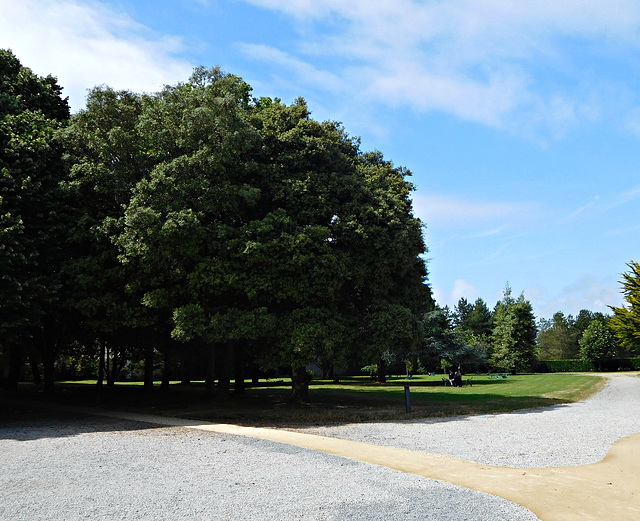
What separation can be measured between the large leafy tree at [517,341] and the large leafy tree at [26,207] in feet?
139

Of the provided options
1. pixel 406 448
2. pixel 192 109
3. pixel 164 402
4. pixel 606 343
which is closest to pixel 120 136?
pixel 192 109

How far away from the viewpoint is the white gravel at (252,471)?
607 centimetres

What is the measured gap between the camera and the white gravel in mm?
6066

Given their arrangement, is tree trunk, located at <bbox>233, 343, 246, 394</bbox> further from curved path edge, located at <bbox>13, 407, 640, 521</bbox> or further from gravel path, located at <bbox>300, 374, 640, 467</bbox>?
curved path edge, located at <bbox>13, 407, 640, 521</bbox>

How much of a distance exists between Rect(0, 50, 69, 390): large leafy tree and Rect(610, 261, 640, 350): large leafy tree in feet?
146

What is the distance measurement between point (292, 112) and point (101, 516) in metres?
16.3

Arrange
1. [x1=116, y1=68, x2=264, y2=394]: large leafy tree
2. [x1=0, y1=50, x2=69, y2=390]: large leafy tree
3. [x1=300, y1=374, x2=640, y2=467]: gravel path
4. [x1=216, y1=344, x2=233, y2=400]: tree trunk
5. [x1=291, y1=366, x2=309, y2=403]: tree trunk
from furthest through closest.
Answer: [x1=216, y1=344, x2=233, y2=400]: tree trunk < [x1=291, y1=366, x2=309, y2=403]: tree trunk < [x1=116, y1=68, x2=264, y2=394]: large leafy tree < [x1=0, y1=50, x2=69, y2=390]: large leafy tree < [x1=300, y1=374, x2=640, y2=467]: gravel path

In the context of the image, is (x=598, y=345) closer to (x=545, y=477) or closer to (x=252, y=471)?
(x=545, y=477)

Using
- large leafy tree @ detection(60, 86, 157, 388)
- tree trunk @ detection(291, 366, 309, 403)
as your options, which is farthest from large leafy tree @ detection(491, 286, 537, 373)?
large leafy tree @ detection(60, 86, 157, 388)

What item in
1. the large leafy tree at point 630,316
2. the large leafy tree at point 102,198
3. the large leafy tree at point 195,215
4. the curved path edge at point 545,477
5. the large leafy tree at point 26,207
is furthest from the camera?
the large leafy tree at point 630,316

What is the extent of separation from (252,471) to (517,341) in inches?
1832

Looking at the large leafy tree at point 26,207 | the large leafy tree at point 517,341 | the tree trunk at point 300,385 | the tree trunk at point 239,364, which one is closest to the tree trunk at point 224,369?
the tree trunk at point 239,364

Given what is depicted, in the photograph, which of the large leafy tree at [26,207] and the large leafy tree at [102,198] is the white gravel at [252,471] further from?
the large leafy tree at [102,198]

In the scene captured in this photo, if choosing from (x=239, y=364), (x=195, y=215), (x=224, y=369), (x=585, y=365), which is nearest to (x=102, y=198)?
(x=195, y=215)
